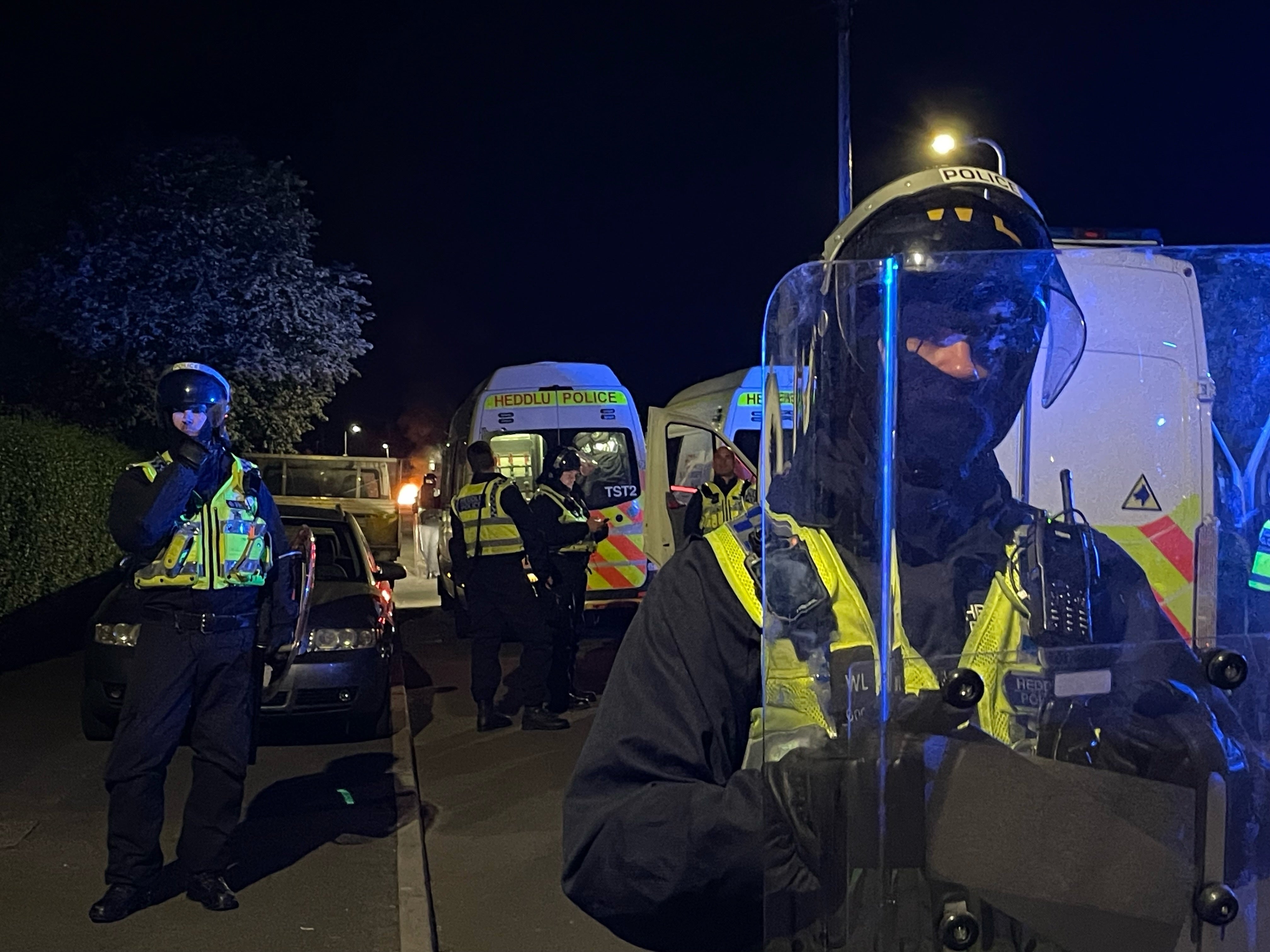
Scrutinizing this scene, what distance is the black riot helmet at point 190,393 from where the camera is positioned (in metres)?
4.59

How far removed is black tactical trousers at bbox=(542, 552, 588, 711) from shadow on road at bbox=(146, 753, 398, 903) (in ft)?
5.57

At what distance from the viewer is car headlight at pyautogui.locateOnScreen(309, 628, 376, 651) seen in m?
7.35

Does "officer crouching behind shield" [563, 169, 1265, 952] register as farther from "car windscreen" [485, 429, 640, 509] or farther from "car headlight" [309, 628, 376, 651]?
"car windscreen" [485, 429, 640, 509]

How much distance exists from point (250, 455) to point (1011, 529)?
2053 centimetres

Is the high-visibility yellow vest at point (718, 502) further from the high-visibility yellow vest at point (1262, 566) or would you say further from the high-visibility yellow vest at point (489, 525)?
the high-visibility yellow vest at point (1262, 566)

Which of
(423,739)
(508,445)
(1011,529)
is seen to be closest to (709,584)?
(1011,529)

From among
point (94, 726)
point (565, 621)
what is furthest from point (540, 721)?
point (94, 726)

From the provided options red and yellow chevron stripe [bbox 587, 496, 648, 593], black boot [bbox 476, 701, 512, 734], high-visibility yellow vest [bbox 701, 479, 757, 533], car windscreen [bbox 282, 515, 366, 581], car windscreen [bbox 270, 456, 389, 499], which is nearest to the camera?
black boot [bbox 476, 701, 512, 734]

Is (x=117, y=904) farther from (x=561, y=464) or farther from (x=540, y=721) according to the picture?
(x=561, y=464)

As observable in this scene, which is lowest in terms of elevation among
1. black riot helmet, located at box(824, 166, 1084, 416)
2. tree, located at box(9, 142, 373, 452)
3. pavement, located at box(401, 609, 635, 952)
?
pavement, located at box(401, 609, 635, 952)

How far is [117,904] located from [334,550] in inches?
167

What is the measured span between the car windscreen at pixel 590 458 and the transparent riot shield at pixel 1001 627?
11.6 meters

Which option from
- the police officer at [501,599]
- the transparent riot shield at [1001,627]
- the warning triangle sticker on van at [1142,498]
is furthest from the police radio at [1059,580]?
the police officer at [501,599]

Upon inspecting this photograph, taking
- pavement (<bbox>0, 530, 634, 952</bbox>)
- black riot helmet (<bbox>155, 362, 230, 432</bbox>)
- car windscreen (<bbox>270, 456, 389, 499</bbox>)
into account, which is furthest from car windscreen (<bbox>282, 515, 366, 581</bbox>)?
car windscreen (<bbox>270, 456, 389, 499</bbox>)
